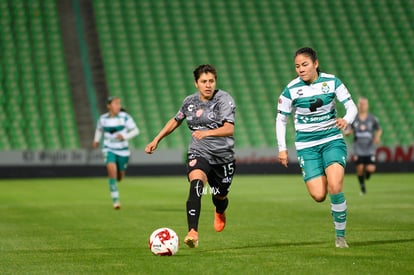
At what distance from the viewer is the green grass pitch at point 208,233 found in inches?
339

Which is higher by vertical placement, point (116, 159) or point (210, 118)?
point (210, 118)

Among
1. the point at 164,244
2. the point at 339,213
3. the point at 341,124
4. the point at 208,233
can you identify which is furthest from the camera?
the point at 208,233

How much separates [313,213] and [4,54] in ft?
72.0

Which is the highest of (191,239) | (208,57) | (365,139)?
(208,57)

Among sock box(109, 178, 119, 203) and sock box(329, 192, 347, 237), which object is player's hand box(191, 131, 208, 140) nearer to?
sock box(329, 192, 347, 237)

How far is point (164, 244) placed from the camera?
9.41m

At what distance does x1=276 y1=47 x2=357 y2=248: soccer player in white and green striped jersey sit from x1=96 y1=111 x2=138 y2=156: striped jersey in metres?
8.71

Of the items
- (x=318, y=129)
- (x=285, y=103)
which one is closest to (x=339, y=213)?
(x=318, y=129)

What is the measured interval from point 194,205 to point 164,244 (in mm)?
742

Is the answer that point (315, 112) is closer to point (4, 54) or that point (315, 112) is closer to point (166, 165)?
point (166, 165)

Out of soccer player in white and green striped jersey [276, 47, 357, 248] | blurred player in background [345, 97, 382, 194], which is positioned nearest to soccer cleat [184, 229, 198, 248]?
soccer player in white and green striped jersey [276, 47, 357, 248]

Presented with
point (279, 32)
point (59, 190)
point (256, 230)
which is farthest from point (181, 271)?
point (279, 32)

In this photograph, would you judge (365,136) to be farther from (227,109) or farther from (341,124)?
(341,124)

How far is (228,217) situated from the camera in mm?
14883
